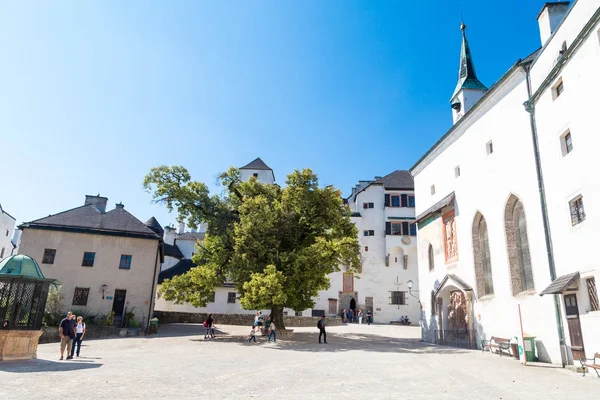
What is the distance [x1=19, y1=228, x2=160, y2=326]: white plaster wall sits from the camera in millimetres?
28922

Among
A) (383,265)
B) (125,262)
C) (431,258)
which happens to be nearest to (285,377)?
(431,258)

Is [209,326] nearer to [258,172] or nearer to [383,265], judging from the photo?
[383,265]

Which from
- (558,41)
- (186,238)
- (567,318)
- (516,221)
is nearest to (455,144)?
(516,221)

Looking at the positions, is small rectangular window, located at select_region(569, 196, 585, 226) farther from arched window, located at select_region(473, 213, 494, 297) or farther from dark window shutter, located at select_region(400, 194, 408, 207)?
dark window shutter, located at select_region(400, 194, 408, 207)

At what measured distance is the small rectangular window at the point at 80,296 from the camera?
1127 inches

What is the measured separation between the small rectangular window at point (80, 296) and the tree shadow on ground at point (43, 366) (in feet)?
55.1

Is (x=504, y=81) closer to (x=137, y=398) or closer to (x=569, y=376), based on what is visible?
(x=569, y=376)

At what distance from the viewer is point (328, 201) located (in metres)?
24.9

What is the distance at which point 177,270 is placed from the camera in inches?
1761

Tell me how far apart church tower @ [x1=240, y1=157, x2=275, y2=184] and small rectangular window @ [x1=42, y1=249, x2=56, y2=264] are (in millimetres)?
24214

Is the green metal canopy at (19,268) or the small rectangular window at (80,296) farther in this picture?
the small rectangular window at (80,296)

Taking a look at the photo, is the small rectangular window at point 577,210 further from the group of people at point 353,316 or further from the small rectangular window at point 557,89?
the group of people at point 353,316

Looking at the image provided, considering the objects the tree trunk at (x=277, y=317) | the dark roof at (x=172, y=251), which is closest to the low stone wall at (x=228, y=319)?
the dark roof at (x=172, y=251)

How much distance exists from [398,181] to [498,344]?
98.5ft
